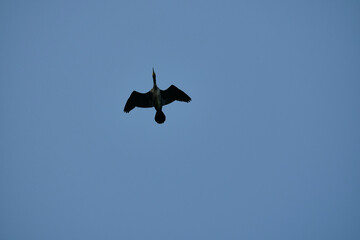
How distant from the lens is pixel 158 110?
15.5 metres

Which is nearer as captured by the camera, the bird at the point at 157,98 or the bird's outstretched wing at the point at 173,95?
the bird at the point at 157,98

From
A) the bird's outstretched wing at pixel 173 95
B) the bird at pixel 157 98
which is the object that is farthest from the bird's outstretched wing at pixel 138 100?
the bird's outstretched wing at pixel 173 95

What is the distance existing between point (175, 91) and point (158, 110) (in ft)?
4.29

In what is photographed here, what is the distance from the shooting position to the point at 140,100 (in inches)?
620

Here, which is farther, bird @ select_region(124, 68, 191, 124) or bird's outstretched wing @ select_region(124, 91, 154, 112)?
bird's outstretched wing @ select_region(124, 91, 154, 112)

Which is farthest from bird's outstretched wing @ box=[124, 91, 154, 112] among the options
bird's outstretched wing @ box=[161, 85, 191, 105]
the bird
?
bird's outstretched wing @ box=[161, 85, 191, 105]

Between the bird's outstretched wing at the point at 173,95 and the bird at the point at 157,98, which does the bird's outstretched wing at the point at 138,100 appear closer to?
the bird at the point at 157,98

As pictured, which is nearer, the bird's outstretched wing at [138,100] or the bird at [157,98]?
the bird at [157,98]

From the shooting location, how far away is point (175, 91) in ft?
51.1

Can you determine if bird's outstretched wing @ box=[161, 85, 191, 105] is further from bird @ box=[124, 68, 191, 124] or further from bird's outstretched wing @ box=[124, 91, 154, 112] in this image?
bird's outstretched wing @ box=[124, 91, 154, 112]

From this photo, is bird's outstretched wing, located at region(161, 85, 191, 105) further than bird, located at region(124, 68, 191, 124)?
Yes

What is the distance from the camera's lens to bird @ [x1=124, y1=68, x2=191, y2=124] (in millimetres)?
15352

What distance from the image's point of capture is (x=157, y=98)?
15266 mm

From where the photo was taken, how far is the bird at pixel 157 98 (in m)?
15.4
